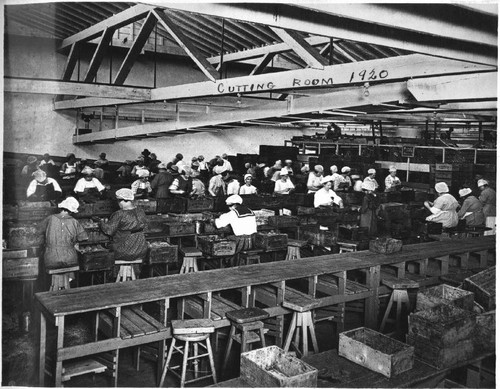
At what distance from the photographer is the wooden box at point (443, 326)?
409cm

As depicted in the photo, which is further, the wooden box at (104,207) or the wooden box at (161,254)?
the wooden box at (104,207)

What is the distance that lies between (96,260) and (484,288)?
411 cm

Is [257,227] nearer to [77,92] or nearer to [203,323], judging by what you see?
[77,92]

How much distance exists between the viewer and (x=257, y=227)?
852 centimetres

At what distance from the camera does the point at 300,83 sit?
19.7 feet

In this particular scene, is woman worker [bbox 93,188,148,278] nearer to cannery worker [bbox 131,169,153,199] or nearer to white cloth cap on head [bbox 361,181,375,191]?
cannery worker [bbox 131,169,153,199]

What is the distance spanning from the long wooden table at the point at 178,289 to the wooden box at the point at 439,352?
1522 mm

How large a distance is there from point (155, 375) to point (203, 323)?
1006 millimetres

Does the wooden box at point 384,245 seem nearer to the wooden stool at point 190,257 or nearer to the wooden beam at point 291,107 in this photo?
the wooden beam at point 291,107

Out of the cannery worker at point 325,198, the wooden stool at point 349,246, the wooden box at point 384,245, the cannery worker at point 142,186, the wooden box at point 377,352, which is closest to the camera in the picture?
the wooden box at point 377,352

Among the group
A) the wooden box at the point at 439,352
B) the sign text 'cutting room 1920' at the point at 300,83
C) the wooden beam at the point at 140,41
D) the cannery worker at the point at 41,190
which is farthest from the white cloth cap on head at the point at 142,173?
the wooden box at the point at 439,352

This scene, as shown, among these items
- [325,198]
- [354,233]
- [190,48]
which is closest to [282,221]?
[354,233]

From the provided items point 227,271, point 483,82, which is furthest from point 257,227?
point 483,82

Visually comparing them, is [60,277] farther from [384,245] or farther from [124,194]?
[384,245]
